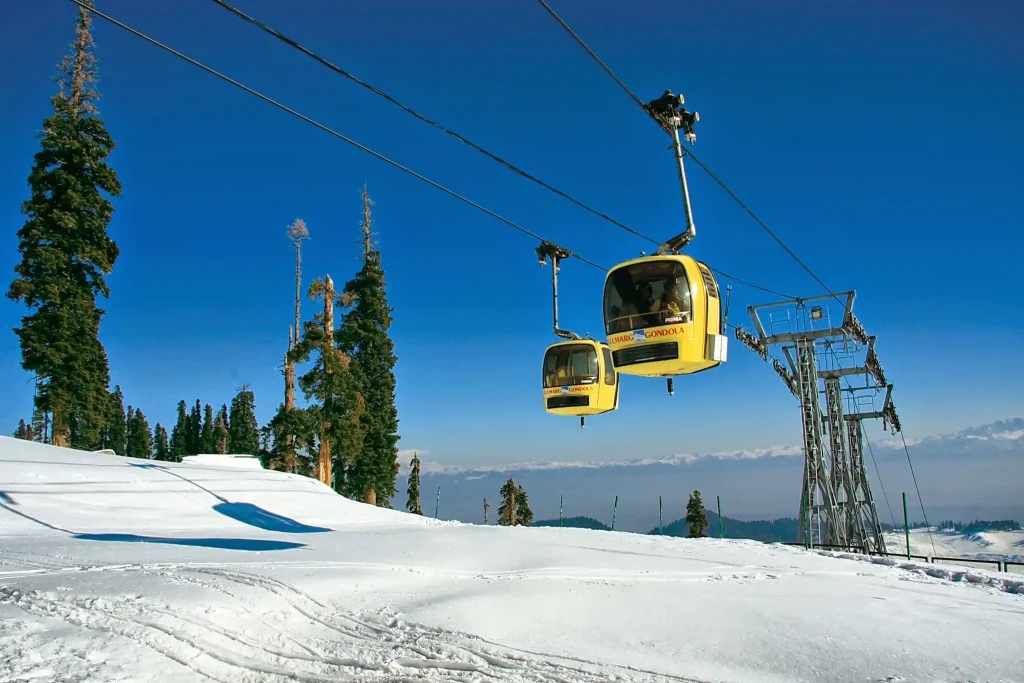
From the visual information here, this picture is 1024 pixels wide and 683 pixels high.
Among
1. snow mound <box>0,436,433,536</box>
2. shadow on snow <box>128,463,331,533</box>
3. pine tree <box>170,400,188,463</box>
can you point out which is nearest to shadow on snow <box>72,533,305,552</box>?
snow mound <box>0,436,433,536</box>

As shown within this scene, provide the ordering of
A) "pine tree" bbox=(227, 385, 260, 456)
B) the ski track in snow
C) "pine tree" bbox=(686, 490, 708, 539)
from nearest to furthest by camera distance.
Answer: the ski track in snow
"pine tree" bbox=(686, 490, 708, 539)
"pine tree" bbox=(227, 385, 260, 456)

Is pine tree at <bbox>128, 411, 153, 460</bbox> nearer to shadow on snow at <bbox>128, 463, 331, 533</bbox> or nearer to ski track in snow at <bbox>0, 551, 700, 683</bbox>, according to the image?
shadow on snow at <bbox>128, 463, 331, 533</bbox>

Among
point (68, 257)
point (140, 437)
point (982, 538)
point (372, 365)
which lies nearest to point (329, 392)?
point (372, 365)

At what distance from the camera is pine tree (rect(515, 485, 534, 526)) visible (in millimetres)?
57688

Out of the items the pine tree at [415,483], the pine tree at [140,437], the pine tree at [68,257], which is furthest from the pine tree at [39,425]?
the pine tree at [140,437]

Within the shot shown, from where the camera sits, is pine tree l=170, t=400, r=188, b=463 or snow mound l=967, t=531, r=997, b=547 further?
pine tree l=170, t=400, r=188, b=463

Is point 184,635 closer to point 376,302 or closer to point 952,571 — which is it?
point 952,571

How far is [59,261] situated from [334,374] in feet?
40.4

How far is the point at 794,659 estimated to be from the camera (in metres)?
7.43

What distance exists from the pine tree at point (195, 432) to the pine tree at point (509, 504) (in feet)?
163

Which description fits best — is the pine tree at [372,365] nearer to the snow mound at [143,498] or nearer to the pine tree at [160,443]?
the snow mound at [143,498]

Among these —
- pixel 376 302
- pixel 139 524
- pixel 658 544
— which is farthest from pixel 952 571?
pixel 376 302

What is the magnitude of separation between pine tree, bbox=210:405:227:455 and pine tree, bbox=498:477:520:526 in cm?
4234

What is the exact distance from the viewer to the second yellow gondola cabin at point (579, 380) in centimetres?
1558
